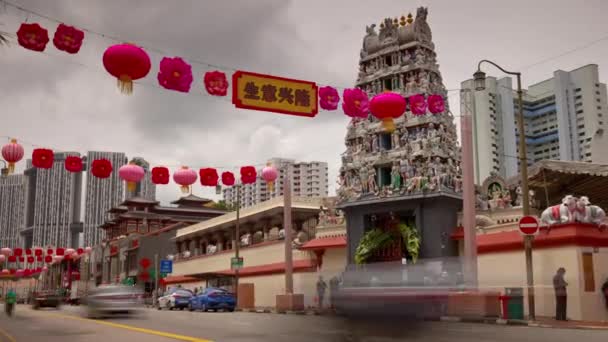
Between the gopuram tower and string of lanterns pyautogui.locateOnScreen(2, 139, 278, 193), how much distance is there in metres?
10.3

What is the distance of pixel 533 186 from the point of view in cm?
3406

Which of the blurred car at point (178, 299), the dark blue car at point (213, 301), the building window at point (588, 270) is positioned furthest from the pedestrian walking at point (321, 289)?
the blurred car at point (178, 299)

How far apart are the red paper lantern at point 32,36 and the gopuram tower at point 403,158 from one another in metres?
22.6

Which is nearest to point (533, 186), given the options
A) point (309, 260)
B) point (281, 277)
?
point (309, 260)

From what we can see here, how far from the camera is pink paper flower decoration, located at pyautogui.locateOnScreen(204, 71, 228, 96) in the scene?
1773 centimetres

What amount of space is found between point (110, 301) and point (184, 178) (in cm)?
598

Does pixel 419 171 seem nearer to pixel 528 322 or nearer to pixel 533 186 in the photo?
pixel 533 186

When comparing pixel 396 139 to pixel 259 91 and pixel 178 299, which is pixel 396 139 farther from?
pixel 259 91

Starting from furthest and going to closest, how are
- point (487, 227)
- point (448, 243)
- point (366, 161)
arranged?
point (366, 161) → point (448, 243) → point (487, 227)

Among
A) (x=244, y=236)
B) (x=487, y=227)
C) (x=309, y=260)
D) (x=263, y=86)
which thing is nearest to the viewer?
(x=263, y=86)

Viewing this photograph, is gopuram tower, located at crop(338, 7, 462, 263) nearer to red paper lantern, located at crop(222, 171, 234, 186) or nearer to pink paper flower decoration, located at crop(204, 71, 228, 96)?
red paper lantern, located at crop(222, 171, 234, 186)

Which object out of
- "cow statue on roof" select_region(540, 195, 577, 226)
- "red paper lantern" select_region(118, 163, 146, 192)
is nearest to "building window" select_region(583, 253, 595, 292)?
"cow statue on roof" select_region(540, 195, 577, 226)

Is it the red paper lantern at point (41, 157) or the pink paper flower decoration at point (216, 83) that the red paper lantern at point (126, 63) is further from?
the red paper lantern at point (41, 157)

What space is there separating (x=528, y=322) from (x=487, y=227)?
9730 millimetres
